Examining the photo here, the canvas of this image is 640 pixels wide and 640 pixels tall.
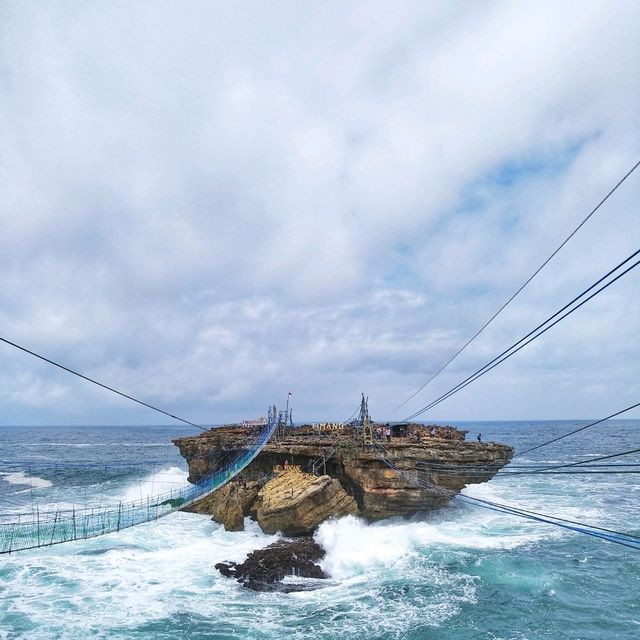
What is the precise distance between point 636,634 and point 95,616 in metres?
23.5

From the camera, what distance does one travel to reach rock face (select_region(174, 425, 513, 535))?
29391 millimetres

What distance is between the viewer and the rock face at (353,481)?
29391mm

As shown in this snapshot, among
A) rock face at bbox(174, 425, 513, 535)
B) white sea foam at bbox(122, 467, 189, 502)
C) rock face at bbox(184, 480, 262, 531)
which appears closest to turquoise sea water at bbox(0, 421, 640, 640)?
rock face at bbox(184, 480, 262, 531)

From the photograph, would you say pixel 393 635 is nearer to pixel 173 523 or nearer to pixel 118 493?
pixel 173 523

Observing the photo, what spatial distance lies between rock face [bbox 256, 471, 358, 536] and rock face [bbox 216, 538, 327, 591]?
7.19ft

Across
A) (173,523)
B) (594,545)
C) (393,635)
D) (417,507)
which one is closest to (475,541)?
(417,507)

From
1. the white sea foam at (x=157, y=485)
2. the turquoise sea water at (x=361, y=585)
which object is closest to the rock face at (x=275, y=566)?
the turquoise sea water at (x=361, y=585)

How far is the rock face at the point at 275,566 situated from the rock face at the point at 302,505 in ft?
7.19

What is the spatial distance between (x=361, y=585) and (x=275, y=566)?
471cm

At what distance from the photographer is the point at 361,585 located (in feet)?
77.0

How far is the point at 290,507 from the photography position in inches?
1123

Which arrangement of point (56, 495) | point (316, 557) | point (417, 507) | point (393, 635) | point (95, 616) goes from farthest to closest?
point (56, 495)
point (417, 507)
point (316, 557)
point (95, 616)
point (393, 635)

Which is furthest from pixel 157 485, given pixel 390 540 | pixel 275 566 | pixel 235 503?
pixel 390 540

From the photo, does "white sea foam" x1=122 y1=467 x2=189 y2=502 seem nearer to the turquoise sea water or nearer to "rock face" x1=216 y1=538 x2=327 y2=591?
the turquoise sea water
